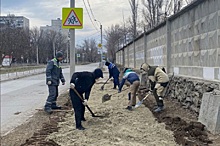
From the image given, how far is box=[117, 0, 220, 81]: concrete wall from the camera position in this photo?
298 inches

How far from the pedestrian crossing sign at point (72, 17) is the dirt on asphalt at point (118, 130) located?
3413mm

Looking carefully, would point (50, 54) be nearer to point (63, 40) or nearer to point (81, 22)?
point (63, 40)

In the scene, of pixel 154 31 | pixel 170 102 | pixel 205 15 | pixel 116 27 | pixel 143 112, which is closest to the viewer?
pixel 205 15

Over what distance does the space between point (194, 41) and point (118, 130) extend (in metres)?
3.71

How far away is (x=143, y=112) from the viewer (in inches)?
365

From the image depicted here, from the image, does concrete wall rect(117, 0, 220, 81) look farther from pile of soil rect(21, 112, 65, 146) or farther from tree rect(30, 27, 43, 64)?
tree rect(30, 27, 43, 64)

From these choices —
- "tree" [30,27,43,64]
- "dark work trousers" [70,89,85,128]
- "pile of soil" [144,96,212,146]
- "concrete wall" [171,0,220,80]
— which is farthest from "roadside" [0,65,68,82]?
"tree" [30,27,43,64]

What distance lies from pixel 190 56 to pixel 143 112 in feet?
7.04

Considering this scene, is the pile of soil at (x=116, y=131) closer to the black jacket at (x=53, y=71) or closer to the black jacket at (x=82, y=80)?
the black jacket at (x=82, y=80)

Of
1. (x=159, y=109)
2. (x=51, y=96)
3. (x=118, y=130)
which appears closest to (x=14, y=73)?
(x=51, y=96)

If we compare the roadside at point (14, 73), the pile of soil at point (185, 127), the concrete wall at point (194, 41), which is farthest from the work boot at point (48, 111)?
the roadside at point (14, 73)

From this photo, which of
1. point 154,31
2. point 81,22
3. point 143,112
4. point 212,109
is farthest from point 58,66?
point 154,31

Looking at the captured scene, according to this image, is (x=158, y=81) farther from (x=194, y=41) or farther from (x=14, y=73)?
(x=14, y=73)

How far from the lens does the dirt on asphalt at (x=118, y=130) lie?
6027 millimetres
